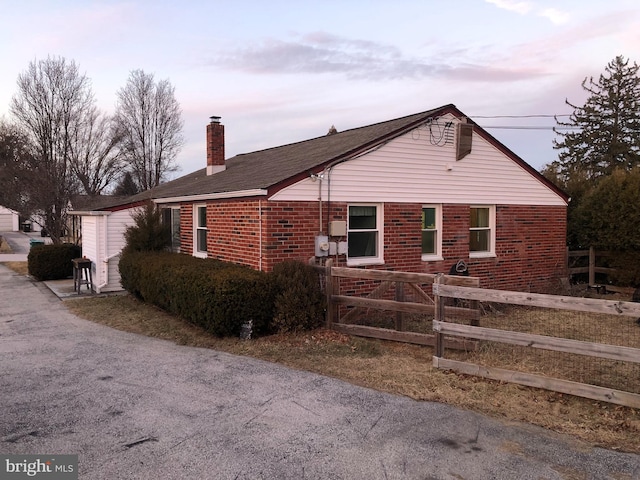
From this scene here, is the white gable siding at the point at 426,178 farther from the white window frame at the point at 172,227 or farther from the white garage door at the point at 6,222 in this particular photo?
the white garage door at the point at 6,222

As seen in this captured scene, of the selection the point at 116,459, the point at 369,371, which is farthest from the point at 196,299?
the point at 116,459

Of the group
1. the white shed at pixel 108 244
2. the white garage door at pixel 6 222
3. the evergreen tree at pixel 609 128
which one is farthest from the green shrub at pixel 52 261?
the white garage door at pixel 6 222

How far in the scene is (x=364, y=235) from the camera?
36.1ft

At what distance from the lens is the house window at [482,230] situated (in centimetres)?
1278

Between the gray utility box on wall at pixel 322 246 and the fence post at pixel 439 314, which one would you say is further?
the gray utility box on wall at pixel 322 246

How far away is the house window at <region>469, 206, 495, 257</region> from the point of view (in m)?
12.8

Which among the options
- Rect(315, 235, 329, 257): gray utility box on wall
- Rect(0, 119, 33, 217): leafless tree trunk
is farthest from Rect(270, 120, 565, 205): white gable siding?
Rect(0, 119, 33, 217): leafless tree trunk

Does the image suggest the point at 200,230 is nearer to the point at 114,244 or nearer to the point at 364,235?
the point at 114,244

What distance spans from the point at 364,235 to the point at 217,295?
3.89 metres

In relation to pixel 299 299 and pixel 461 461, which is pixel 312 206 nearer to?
pixel 299 299

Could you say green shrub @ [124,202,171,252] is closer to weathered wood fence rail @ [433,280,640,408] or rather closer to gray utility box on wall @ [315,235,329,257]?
gray utility box on wall @ [315,235,329,257]

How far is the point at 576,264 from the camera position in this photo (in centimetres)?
1539

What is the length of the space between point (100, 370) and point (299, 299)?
10.5 feet

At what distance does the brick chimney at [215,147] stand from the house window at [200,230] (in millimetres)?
3886
